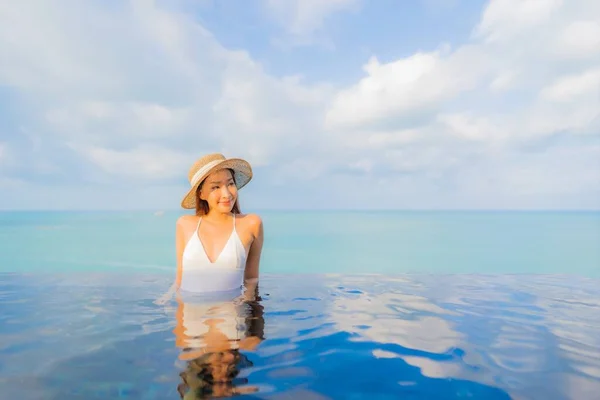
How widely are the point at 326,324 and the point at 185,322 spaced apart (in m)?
1.34

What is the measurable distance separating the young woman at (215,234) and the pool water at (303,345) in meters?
0.27

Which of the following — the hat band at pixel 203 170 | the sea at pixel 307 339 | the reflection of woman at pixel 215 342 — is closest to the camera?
the reflection of woman at pixel 215 342

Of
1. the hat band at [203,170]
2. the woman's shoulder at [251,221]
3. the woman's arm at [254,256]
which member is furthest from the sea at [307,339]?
the hat band at [203,170]

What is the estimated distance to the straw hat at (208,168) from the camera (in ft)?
13.6

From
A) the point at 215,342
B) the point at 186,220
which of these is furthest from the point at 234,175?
the point at 215,342

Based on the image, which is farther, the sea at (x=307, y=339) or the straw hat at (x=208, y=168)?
the straw hat at (x=208, y=168)

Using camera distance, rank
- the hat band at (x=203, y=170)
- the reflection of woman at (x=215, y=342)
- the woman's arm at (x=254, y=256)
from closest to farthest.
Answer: the reflection of woman at (x=215, y=342) → the hat band at (x=203, y=170) → the woman's arm at (x=254, y=256)

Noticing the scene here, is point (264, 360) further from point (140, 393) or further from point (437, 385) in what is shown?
point (437, 385)

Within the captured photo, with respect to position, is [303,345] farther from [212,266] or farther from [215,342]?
[212,266]

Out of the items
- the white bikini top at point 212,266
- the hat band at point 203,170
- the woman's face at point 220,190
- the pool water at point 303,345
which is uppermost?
the hat band at point 203,170

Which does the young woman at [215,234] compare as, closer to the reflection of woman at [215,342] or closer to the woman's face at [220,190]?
the woman's face at [220,190]

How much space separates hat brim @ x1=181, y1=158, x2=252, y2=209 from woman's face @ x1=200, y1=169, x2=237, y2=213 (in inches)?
2.4

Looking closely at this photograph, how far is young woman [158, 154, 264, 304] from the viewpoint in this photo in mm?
4180

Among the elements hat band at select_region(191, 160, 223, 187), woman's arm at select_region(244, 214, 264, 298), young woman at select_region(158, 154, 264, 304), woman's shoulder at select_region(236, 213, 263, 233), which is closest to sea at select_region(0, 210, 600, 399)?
woman's arm at select_region(244, 214, 264, 298)
